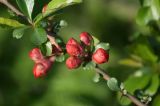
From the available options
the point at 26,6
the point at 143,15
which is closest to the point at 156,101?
the point at 143,15

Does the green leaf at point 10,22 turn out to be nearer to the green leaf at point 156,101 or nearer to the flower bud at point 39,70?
the flower bud at point 39,70

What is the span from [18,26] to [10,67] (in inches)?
93.9

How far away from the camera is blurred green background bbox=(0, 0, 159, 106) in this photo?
3496 millimetres

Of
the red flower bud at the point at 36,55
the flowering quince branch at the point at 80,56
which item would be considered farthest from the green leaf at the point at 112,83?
the red flower bud at the point at 36,55

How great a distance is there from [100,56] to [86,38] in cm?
8

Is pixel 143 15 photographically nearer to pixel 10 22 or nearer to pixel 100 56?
A: pixel 100 56

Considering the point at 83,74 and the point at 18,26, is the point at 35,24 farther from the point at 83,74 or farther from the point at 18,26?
the point at 83,74

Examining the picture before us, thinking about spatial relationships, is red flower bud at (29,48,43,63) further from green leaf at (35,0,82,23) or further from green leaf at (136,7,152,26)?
green leaf at (136,7,152,26)

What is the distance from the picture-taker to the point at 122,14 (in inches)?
177

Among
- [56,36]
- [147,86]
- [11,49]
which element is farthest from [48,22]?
[11,49]

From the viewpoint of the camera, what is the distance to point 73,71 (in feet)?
12.6

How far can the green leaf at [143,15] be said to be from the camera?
187cm

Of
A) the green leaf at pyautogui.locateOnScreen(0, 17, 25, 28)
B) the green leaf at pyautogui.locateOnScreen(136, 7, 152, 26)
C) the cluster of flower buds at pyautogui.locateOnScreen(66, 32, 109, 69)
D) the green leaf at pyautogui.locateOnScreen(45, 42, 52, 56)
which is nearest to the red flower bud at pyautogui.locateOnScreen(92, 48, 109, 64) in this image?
the cluster of flower buds at pyautogui.locateOnScreen(66, 32, 109, 69)

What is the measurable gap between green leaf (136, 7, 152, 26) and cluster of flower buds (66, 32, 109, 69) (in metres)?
0.34
